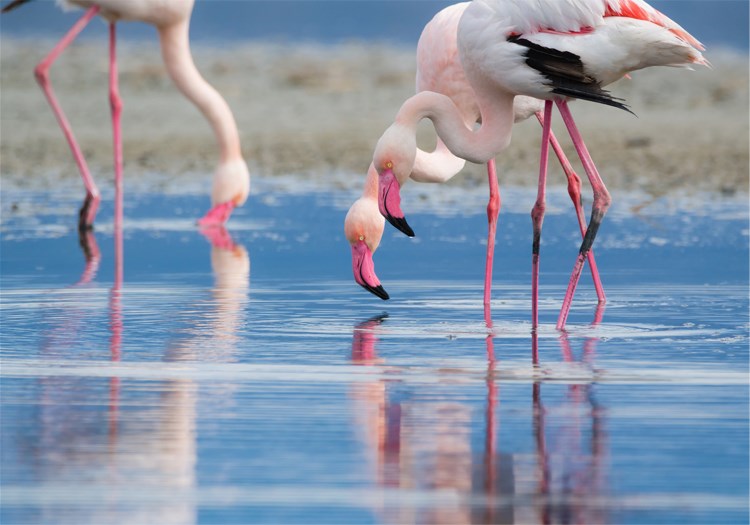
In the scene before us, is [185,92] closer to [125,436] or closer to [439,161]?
[439,161]

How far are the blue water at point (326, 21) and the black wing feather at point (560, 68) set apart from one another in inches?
919

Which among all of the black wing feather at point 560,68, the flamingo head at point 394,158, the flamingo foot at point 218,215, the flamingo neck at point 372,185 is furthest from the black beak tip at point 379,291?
the flamingo foot at point 218,215

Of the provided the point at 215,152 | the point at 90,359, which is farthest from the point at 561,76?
the point at 215,152

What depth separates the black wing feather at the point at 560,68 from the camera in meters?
6.92

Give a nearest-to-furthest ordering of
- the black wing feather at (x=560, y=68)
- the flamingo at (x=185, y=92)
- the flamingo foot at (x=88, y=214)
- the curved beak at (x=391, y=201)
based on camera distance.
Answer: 1. the black wing feather at (x=560, y=68)
2. the curved beak at (x=391, y=201)
3. the flamingo foot at (x=88, y=214)
4. the flamingo at (x=185, y=92)

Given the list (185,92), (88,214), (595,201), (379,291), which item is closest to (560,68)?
(595,201)

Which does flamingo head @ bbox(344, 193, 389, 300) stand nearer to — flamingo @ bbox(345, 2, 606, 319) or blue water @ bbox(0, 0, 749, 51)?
flamingo @ bbox(345, 2, 606, 319)

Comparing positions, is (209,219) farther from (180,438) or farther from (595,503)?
(595,503)

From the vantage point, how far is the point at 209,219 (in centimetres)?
1133

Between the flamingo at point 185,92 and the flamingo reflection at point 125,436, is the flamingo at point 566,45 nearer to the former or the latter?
the flamingo reflection at point 125,436

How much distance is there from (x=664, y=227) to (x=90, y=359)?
548cm

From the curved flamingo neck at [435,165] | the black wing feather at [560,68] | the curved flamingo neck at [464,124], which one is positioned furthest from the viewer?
the curved flamingo neck at [435,165]

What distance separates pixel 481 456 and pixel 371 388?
102cm

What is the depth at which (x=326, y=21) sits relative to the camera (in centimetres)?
3975
